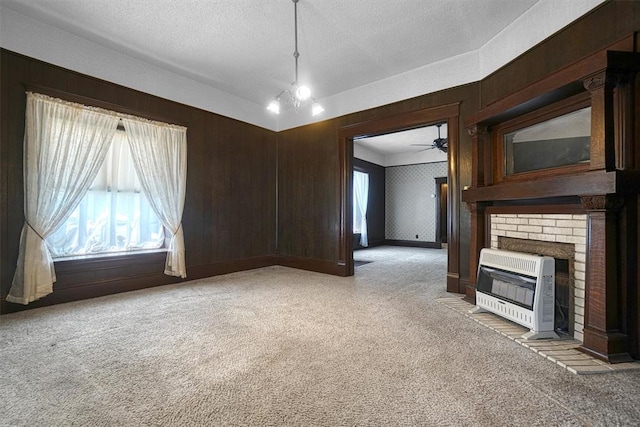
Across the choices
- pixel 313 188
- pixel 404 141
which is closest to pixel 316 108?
pixel 313 188

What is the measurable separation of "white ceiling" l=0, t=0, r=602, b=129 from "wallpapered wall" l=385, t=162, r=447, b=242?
538 centimetres

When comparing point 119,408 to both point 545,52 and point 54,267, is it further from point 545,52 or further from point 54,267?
point 545,52

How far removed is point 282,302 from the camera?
334cm

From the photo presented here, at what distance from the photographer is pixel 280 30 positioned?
10.4 feet

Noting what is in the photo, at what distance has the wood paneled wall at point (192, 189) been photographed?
2.91 m

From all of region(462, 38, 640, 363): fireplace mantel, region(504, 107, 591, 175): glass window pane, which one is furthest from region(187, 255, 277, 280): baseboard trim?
region(462, 38, 640, 363): fireplace mantel

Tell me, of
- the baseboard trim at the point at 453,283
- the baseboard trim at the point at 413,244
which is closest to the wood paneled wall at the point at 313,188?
the baseboard trim at the point at 453,283

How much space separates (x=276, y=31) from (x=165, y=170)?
2353mm

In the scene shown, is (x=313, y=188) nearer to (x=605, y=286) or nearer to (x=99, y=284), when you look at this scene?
(x=99, y=284)

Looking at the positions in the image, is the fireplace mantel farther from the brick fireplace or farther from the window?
the window

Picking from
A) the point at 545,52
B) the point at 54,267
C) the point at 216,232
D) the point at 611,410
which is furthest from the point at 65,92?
the point at 611,410

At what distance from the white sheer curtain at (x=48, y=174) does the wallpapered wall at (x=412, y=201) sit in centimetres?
813

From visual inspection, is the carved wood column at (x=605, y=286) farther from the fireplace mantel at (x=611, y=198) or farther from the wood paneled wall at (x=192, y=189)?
the wood paneled wall at (x=192, y=189)

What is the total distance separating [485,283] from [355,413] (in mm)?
2120
